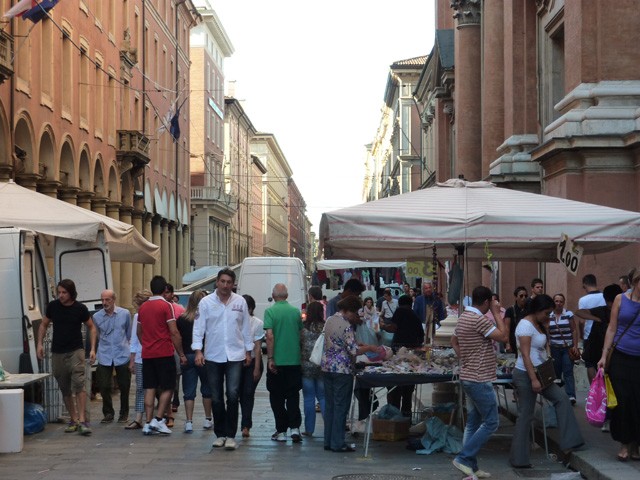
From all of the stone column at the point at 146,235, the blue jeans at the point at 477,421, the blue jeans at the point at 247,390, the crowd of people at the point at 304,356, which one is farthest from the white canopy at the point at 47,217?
the stone column at the point at 146,235

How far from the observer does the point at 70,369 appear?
13734mm

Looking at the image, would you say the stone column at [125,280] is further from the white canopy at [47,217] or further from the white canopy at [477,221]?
the white canopy at [477,221]

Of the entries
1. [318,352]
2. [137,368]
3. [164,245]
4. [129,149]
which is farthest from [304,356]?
[164,245]

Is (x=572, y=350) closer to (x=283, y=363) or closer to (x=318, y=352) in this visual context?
(x=318, y=352)

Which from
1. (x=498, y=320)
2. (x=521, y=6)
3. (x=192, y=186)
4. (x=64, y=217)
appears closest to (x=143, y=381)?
(x=64, y=217)

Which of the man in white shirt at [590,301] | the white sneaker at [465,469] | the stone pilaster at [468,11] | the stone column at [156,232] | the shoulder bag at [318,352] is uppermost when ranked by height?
the stone pilaster at [468,11]

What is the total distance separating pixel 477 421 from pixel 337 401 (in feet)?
6.48

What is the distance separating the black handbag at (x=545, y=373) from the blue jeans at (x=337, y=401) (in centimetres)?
220

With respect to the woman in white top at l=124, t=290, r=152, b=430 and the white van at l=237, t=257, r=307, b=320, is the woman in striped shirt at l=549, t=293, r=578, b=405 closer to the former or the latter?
the woman in white top at l=124, t=290, r=152, b=430

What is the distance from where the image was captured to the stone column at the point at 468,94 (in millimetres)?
32531

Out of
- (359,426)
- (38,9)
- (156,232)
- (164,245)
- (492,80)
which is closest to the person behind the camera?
(359,426)

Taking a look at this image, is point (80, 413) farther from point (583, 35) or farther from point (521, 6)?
point (521, 6)

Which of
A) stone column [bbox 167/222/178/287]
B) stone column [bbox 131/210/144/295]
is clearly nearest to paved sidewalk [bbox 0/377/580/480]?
stone column [bbox 131/210/144/295]

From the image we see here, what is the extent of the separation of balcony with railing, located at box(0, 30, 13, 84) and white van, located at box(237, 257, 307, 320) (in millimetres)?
7786
